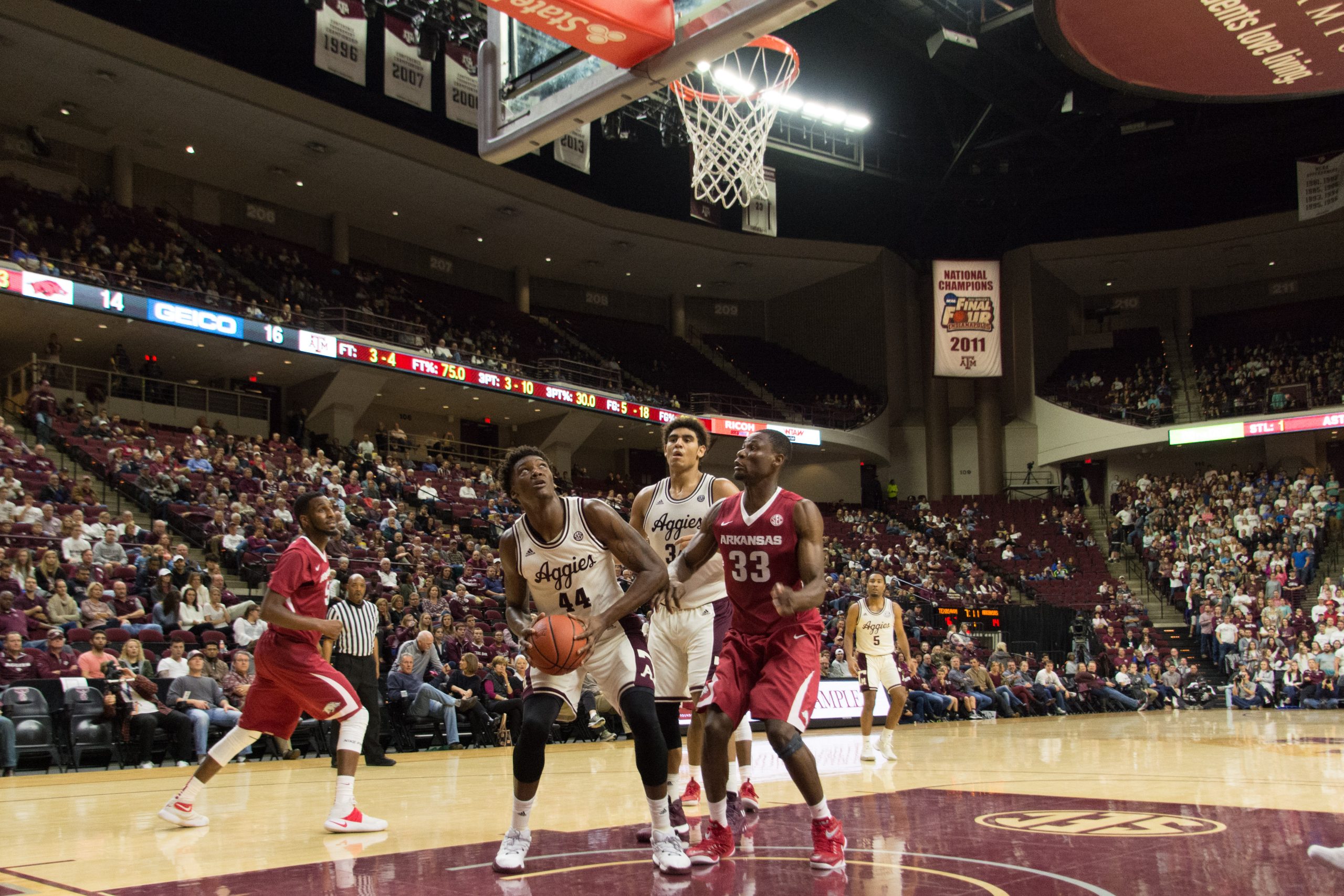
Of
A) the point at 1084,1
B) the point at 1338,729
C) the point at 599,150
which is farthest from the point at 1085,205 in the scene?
the point at 1338,729

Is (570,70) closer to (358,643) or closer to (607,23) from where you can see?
(607,23)

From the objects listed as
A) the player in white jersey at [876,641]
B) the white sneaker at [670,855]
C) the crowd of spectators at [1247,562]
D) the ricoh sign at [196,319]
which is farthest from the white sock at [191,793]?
the crowd of spectators at [1247,562]

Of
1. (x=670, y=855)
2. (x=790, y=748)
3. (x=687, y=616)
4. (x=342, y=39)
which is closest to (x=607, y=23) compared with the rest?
(x=687, y=616)

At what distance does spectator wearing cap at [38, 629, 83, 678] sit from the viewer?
10195 mm

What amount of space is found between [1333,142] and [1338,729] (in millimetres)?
24438

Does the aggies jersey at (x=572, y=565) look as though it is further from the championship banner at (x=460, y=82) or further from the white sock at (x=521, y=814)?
the championship banner at (x=460, y=82)

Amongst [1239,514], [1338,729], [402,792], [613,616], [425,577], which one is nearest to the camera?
A: [613,616]

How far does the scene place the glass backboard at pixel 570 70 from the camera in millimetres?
6930

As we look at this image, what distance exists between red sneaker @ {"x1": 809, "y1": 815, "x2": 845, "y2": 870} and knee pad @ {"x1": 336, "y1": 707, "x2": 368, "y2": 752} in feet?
8.62

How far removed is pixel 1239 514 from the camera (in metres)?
28.5

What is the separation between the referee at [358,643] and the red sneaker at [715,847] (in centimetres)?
544

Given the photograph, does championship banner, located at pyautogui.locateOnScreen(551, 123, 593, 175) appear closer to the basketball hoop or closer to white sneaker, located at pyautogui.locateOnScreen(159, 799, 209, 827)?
the basketball hoop

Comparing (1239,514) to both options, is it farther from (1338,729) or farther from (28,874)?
(28,874)

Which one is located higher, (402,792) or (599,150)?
(599,150)
